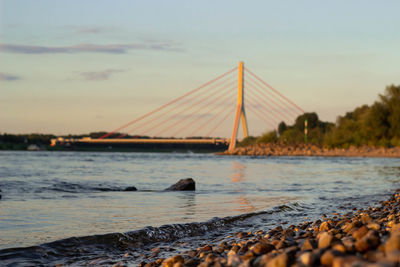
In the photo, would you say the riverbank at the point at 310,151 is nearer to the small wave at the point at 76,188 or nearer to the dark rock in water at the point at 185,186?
the dark rock in water at the point at 185,186

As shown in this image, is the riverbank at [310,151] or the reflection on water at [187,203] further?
the riverbank at [310,151]

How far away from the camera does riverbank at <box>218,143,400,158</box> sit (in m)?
45.8

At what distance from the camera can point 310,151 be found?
53312mm

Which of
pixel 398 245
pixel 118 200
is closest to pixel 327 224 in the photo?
pixel 398 245

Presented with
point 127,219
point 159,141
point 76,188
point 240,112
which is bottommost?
point 76,188

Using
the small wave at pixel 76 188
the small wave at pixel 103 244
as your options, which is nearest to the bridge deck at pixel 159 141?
the small wave at pixel 76 188

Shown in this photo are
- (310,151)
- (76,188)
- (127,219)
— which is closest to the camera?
(127,219)

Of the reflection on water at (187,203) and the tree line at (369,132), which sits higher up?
the tree line at (369,132)

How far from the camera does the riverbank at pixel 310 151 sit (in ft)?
150

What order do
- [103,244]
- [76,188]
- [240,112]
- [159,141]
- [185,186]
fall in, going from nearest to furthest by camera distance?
[103,244]
[185,186]
[76,188]
[240,112]
[159,141]

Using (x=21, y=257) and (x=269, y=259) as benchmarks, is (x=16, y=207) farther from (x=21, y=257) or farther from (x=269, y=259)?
(x=269, y=259)

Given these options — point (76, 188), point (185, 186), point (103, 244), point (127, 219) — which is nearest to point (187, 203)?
point (127, 219)

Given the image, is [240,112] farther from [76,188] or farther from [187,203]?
[187,203]

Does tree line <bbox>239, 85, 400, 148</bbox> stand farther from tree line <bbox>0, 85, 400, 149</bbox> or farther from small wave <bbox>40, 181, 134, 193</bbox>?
small wave <bbox>40, 181, 134, 193</bbox>
